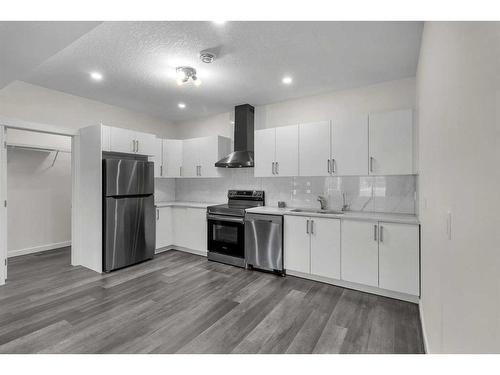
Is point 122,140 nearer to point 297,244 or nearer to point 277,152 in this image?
point 277,152

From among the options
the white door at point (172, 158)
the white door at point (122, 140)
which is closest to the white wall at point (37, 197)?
the white door at point (122, 140)

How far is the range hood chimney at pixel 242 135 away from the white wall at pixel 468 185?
9.94 feet

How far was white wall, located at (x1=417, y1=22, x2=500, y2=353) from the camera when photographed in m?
0.68

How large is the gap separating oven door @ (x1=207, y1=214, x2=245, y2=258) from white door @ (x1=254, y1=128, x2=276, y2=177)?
0.82m

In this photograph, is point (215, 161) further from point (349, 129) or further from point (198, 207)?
point (349, 129)

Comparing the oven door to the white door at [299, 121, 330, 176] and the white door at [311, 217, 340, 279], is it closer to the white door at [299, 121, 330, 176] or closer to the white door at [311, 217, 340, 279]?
the white door at [311, 217, 340, 279]

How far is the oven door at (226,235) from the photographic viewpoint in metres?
3.80

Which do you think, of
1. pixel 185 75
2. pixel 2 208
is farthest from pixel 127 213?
pixel 185 75

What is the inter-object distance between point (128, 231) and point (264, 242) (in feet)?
6.74

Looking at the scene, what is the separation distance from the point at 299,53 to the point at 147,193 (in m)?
2.99

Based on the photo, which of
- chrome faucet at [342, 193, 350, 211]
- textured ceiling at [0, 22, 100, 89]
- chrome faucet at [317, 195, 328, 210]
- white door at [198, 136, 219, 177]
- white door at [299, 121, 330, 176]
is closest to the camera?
textured ceiling at [0, 22, 100, 89]

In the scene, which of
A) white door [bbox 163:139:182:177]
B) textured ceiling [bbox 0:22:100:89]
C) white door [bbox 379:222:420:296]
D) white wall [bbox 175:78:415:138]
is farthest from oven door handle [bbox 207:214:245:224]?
textured ceiling [bbox 0:22:100:89]

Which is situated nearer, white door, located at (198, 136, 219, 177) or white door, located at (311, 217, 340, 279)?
white door, located at (311, 217, 340, 279)

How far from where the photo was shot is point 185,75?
301cm
